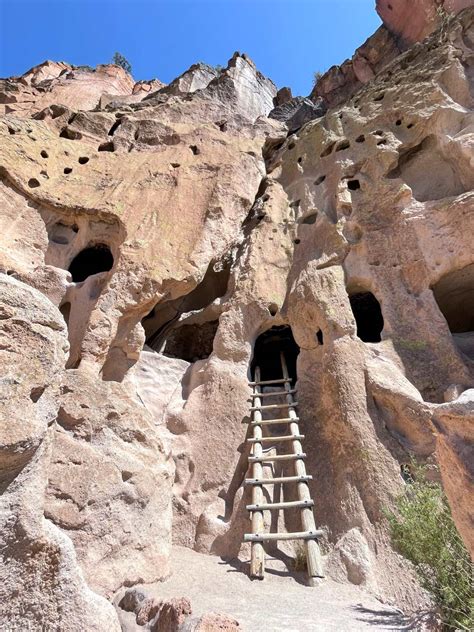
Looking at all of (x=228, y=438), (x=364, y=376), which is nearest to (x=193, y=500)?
(x=228, y=438)

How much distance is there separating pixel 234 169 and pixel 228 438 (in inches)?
200

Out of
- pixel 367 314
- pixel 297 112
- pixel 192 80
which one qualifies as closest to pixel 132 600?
pixel 367 314

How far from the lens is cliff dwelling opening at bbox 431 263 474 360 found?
708 cm

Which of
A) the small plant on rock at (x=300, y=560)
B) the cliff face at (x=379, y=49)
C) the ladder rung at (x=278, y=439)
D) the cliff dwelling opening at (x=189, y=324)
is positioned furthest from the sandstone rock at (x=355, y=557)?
the cliff face at (x=379, y=49)

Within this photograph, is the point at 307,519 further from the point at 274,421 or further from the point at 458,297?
the point at 458,297

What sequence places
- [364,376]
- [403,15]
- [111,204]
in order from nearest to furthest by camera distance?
[364,376] < [111,204] < [403,15]

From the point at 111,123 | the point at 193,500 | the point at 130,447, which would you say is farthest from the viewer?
the point at 111,123

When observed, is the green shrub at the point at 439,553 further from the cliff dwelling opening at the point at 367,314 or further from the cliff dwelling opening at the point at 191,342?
the cliff dwelling opening at the point at 191,342

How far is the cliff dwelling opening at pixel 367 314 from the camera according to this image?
27.9 feet

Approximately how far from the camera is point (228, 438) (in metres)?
5.88

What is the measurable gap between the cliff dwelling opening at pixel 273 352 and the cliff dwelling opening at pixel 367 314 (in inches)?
54.3

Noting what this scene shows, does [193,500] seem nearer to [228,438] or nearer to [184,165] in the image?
[228,438]

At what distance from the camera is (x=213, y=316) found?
8.01 metres

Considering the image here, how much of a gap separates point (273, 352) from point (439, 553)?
6.08 metres
